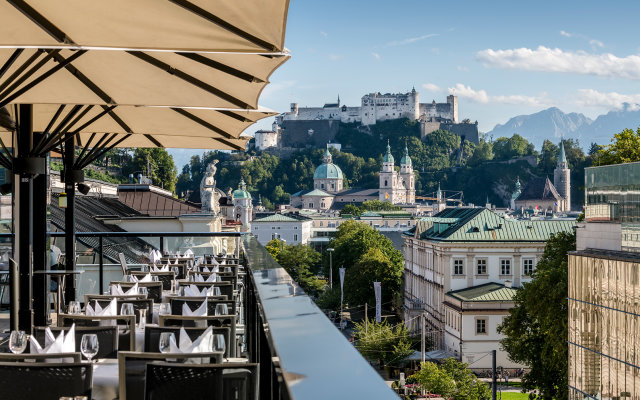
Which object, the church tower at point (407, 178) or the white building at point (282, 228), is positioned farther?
the church tower at point (407, 178)

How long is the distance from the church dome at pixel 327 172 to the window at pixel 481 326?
105360 millimetres

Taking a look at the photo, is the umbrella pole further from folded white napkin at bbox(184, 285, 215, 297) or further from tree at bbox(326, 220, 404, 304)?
tree at bbox(326, 220, 404, 304)

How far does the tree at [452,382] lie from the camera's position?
129 feet

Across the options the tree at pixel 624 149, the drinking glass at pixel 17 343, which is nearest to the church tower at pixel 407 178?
the tree at pixel 624 149

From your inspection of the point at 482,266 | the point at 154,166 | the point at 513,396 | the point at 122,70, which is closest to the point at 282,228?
the point at 154,166

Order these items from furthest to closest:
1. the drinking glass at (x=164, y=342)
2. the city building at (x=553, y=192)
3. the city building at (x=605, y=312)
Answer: the city building at (x=553, y=192) < the city building at (x=605, y=312) < the drinking glass at (x=164, y=342)

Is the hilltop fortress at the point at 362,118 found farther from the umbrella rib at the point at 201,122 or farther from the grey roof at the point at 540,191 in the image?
the umbrella rib at the point at 201,122

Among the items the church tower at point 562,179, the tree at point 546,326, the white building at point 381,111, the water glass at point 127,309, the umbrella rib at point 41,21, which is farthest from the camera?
the white building at point 381,111

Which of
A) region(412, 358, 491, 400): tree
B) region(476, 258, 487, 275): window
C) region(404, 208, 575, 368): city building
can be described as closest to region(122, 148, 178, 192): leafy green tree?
region(404, 208, 575, 368): city building

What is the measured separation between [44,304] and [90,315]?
1.90m

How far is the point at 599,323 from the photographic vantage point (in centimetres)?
3459

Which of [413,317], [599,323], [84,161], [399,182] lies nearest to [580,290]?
[599,323]

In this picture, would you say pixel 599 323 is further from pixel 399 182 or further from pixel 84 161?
pixel 399 182

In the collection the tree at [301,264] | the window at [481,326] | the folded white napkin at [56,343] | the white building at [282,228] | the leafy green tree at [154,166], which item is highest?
the leafy green tree at [154,166]
